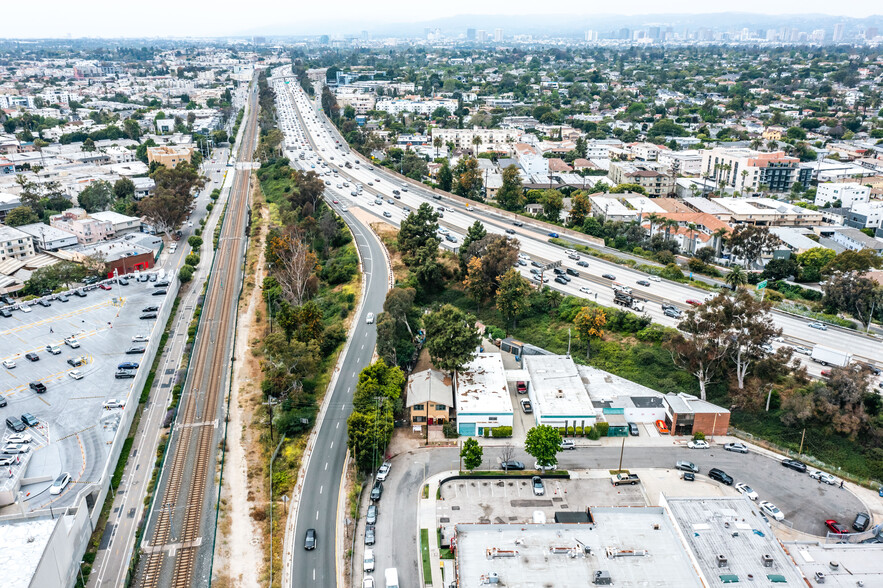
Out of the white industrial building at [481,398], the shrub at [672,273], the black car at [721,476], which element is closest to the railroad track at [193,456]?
the white industrial building at [481,398]

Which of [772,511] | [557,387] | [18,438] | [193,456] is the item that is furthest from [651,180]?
[18,438]

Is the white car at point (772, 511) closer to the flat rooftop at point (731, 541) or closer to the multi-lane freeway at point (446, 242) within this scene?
the flat rooftop at point (731, 541)

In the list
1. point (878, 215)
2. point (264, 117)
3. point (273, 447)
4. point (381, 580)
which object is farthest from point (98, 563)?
point (264, 117)

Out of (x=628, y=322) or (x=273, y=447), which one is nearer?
(x=273, y=447)

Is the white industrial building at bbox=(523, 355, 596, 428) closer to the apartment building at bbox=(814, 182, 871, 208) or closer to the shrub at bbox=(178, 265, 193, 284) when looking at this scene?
the shrub at bbox=(178, 265, 193, 284)

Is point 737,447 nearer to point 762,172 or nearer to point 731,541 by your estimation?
point 731,541

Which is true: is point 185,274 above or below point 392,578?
above

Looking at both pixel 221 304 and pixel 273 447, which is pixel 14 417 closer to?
pixel 273 447
